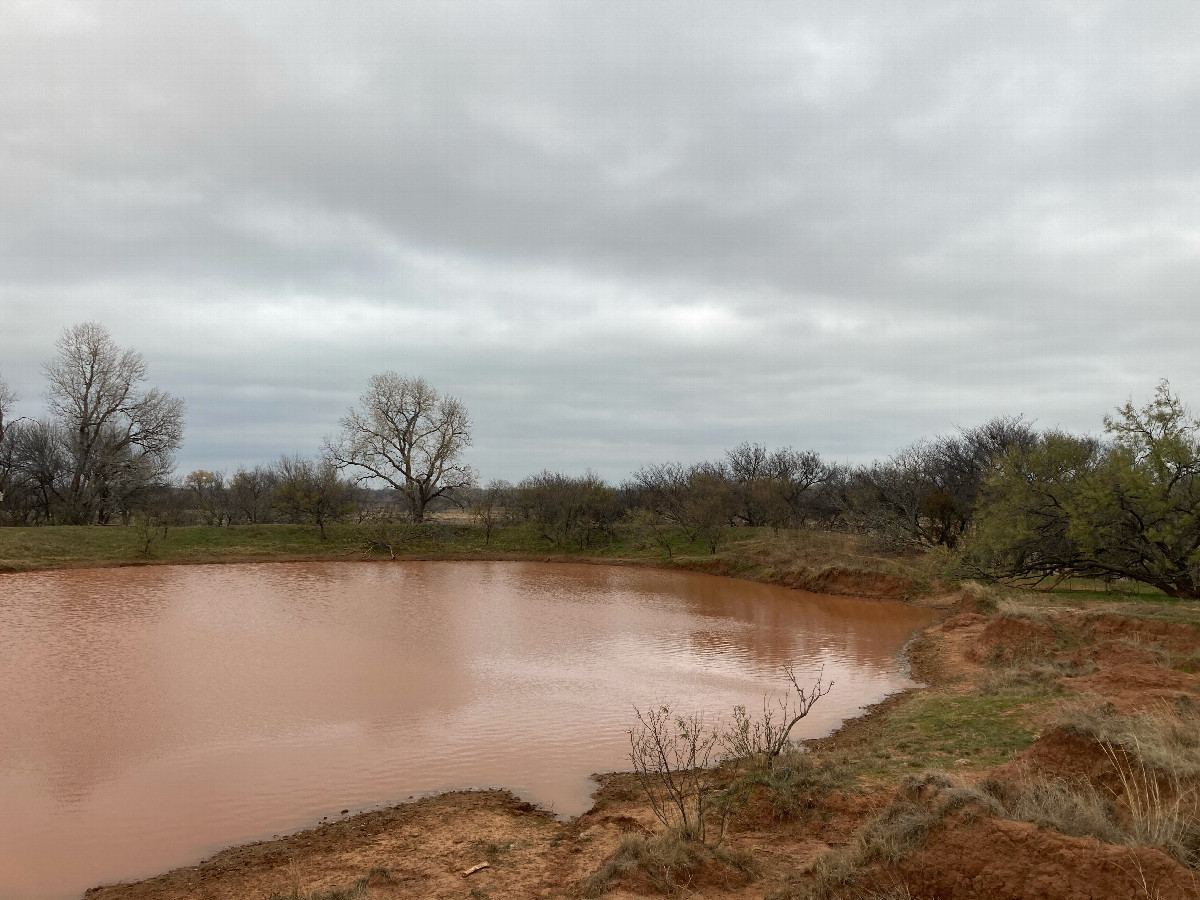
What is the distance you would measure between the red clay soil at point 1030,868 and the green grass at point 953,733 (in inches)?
142

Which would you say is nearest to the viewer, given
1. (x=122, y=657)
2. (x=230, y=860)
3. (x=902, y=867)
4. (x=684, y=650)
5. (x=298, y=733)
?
(x=902, y=867)

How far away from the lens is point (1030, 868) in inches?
172

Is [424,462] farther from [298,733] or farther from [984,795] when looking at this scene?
[984,795]

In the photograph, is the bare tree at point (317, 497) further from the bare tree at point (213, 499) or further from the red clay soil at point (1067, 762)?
the red clay soil at point (1067, 762)

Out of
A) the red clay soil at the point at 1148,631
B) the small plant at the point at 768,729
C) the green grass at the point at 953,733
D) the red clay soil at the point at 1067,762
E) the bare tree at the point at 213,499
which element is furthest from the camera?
the bare tree at the point at 213,499

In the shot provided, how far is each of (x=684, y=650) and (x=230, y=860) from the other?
40.4 feet

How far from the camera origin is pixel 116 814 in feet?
25.5

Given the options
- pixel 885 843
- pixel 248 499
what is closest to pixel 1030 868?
pixel 885 843

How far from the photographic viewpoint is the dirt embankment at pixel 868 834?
4.50 meters

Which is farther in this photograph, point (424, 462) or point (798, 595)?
point (424, 462)

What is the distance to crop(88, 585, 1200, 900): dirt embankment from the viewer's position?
4.50m

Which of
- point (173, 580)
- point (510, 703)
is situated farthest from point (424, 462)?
point (510, 703)

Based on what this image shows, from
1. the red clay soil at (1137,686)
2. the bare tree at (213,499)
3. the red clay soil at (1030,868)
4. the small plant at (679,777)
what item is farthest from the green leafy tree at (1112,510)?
the bare tree at (213,499)

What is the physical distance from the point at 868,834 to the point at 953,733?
5246 mm
